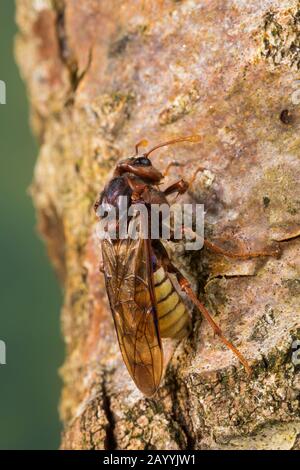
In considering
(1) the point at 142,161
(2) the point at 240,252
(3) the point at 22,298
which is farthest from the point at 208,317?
(3) the point at 22,298

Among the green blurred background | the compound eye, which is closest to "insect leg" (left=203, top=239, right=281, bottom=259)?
the compound eye

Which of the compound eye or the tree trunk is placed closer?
the tree trunk

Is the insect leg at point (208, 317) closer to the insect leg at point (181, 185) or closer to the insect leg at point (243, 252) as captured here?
the insect leg at point (243, 252)

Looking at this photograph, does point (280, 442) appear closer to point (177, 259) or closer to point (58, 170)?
point (177, 259)

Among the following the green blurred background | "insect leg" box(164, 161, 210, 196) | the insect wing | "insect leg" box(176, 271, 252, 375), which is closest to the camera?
A: "insect leg" box(176, 271, 252, 375)

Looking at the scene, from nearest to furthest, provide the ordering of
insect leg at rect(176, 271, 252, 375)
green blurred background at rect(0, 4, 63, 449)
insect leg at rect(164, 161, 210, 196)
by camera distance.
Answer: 1. insect leg at rect(176, 271, 252, 375)
2. insect leg at rect(164, 161, 210, 196)
3. green blurred background at rect(0, 4, 63, 449)

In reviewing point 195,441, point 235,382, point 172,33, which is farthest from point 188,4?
point 195,441

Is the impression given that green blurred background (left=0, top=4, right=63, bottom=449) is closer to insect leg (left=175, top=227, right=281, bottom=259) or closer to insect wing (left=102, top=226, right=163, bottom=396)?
insect wing (left=102, top=226, right=163, bottom=396)
